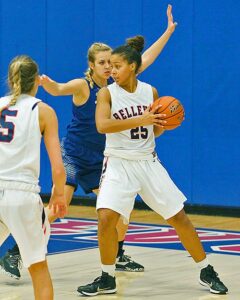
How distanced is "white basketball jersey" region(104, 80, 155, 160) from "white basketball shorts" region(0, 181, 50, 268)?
1.63 m

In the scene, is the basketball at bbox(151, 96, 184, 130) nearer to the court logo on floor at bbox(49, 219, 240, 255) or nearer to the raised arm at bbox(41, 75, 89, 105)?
the raised arm at bbox(41, 75, 89, 105)

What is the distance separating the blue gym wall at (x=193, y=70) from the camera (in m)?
11.1

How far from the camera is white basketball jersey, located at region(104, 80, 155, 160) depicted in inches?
259

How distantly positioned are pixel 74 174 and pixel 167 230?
2625mm

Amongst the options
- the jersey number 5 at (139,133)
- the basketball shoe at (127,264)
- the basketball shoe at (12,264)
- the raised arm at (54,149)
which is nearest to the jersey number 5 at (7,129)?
the raised arm at (54,149)

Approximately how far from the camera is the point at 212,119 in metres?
11.2

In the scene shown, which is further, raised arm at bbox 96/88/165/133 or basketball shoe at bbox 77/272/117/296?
basketball shoe at bbox 77/272/117/296

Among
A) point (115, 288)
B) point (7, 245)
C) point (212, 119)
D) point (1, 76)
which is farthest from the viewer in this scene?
point (1, 76)

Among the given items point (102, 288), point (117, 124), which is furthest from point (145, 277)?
point (117, 124)

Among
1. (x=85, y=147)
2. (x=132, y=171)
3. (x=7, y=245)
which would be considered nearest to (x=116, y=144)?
(x=132, y=171)

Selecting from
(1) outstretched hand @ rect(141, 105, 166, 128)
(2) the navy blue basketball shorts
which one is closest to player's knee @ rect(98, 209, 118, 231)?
(1) outstretched hand @ rect(141, 105, 166, 128)

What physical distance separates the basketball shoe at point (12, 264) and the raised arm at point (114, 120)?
1453 millimetres

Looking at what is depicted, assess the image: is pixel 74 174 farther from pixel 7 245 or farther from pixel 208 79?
pixel 208 79

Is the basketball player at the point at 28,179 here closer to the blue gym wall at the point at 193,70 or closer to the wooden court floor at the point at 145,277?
the wooden court floor at the point at 145,277
